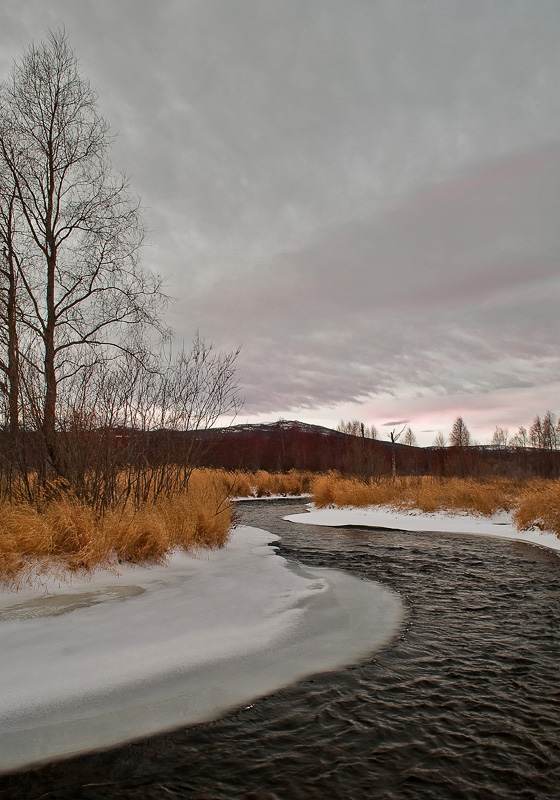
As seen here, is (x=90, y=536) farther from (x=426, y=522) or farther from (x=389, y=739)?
(x=426, y=522)

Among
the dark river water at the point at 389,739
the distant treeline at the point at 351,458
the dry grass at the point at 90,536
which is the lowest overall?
the dark river water at the point at 389,739

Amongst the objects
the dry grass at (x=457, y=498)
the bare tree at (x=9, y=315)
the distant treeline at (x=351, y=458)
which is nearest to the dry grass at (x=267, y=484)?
the distant treeline at (x=351, y=458)

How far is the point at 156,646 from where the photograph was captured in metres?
3.56

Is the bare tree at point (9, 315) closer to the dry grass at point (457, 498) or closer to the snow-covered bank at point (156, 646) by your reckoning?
the snow-covered bank at point (156, 646)

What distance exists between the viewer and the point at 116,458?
6.88 m

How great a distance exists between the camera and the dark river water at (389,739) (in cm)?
211

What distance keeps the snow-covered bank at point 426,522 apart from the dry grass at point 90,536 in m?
6.80

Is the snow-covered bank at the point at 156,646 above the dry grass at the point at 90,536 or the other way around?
the other way around

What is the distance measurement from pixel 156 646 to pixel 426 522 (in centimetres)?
1127

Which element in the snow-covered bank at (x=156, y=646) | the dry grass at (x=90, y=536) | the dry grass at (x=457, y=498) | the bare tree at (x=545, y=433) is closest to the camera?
the snow-covered bank at (x=156, y=646)

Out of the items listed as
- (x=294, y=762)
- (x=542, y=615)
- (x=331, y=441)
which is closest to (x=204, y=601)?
(x=294, y=762)

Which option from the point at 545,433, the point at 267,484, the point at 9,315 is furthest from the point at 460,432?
the point at 9,315

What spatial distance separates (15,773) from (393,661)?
99.8 inches

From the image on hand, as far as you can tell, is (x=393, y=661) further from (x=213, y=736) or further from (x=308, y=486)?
(x=308, y=486)
